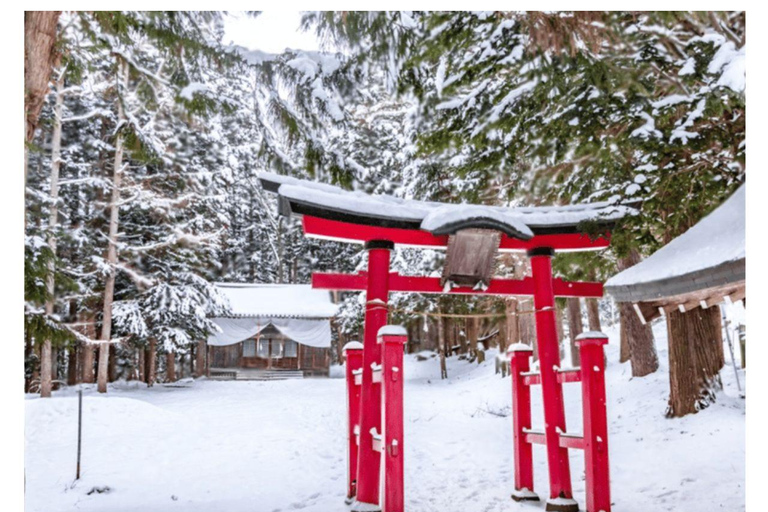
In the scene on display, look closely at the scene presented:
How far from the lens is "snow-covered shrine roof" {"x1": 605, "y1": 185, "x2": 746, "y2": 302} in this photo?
2.06 meters

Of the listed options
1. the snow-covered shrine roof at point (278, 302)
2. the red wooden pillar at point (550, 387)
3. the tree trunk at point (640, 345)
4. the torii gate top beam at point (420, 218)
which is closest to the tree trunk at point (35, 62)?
the torii gate top beam at point (420, 218)

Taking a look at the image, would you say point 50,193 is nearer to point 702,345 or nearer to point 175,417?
point 175,417

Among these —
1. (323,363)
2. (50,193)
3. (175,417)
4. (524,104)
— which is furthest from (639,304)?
(323,363)

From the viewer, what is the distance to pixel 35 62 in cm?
262

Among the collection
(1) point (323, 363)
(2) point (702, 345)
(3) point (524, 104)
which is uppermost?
(3) point (524, 104)

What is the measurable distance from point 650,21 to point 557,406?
2.52 metres

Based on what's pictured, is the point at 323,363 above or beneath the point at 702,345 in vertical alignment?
beneath

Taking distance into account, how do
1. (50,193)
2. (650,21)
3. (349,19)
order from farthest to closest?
(50,193) → (650,21) → (349,19)

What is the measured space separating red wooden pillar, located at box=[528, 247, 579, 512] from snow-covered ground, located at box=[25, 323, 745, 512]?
0.26 metres

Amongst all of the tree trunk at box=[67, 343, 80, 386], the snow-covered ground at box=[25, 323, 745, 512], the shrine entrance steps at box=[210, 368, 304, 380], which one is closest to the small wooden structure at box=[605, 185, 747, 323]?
the snow-covered ground at box=[25, 323, 745, 512]

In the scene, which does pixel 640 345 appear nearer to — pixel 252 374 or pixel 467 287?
pixel 467 287

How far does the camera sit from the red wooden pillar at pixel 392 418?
2947 millimetres
